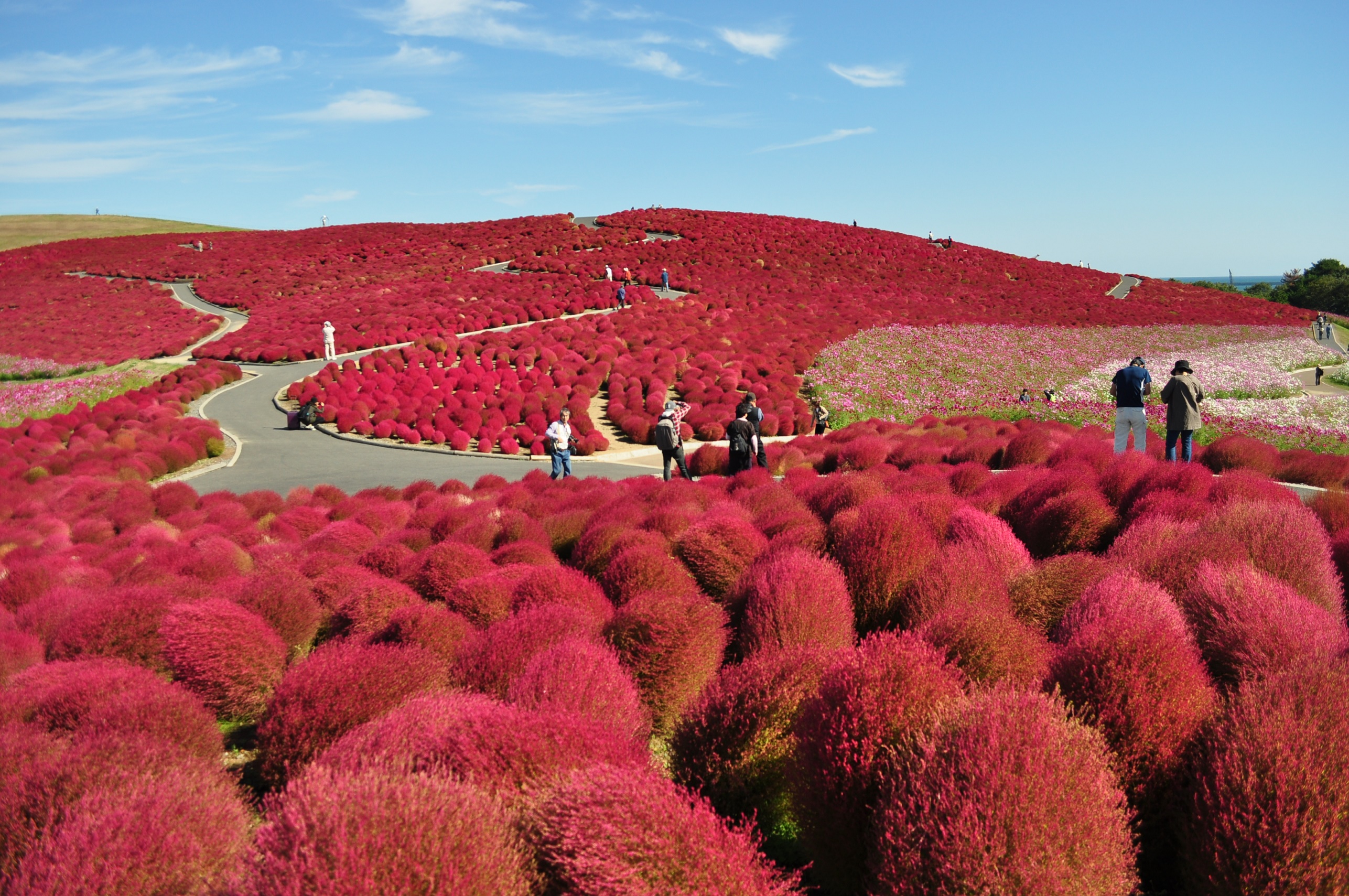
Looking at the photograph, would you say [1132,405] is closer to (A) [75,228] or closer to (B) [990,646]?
(B) [990,646]

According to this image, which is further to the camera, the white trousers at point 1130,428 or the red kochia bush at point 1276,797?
the white trousers at point 1130,428

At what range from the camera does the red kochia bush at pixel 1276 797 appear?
253cm

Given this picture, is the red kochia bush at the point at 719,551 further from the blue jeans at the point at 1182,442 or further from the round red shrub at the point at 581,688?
the blue jeans at the point at 1182,442

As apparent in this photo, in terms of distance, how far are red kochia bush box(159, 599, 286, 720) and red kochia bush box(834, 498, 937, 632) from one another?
11.9 ft

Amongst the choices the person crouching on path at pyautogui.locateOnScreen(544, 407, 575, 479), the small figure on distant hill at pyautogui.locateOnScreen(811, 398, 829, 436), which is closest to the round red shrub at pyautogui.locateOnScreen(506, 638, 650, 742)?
the person crouching on path at pyautogui.locateOnScreen(544, 407, 575, 479)

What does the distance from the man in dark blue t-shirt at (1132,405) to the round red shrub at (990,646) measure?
9579 millimetres

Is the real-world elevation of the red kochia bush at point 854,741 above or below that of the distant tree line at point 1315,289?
below

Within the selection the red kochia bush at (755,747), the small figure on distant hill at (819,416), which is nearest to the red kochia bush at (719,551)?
the red kochia bush at (755,747)

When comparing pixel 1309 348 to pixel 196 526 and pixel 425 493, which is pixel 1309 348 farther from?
pixel 196 526

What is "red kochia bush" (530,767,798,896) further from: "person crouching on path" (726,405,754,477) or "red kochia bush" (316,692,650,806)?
Answer: "person crouching on path" (726,405,754,477)

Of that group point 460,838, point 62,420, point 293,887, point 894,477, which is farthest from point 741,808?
point 62,420

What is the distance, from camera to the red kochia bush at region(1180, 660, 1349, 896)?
2.53m

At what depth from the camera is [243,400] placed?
88.2ft

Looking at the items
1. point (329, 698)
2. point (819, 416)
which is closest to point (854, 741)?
point (329, 698)
